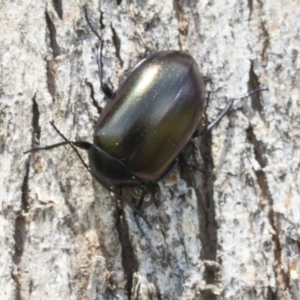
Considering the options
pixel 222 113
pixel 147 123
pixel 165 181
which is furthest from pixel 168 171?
pixel 222 113

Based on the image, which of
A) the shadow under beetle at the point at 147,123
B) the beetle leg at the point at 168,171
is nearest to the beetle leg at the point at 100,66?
the shadow under beetle at the point at 147,123

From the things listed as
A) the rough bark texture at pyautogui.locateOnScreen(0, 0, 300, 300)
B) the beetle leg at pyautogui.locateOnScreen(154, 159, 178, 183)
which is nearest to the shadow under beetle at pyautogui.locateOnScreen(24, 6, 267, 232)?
the beetle leg at pyautogui.locateOnScreen(154, 159, 178, 183)

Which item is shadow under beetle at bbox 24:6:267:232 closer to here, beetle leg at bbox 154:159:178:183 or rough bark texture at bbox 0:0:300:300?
beetle leg at bbox 154:159:178:183

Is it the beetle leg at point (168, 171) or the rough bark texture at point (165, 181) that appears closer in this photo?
the rough bark texture at point (165, 181)

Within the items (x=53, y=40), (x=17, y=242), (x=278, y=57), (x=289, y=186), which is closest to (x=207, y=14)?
(x=278, y=57)

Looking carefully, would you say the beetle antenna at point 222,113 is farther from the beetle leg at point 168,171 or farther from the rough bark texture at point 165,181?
the beetle leg at point 168,171

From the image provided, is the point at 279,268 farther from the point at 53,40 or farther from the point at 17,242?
the point at 53,40

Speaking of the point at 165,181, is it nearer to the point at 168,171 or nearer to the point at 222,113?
the point at 168,171
